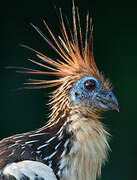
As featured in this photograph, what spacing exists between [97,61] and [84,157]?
2.65m

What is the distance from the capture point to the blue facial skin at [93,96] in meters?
2.46

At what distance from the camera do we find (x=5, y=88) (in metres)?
4.78

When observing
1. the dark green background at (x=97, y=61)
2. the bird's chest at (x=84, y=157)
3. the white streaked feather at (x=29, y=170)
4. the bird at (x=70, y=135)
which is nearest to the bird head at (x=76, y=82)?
the bird at (x=70, y=135)

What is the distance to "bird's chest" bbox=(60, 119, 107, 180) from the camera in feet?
7.46

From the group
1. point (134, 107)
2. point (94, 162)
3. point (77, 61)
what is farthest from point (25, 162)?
point (134, 107)

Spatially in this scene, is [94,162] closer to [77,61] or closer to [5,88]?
[77,61]

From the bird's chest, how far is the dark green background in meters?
2.36

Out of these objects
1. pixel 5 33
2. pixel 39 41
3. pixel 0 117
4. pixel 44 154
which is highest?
pixel 5 33

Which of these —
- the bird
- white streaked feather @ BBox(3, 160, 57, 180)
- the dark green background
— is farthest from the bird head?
the dark green background

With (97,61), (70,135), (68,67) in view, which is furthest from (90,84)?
(97,61)

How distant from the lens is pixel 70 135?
2.36m

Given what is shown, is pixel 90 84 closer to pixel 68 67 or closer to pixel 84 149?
pixel 68 67

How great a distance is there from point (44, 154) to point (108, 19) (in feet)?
10.0

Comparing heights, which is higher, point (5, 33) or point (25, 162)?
point (5, 33)
